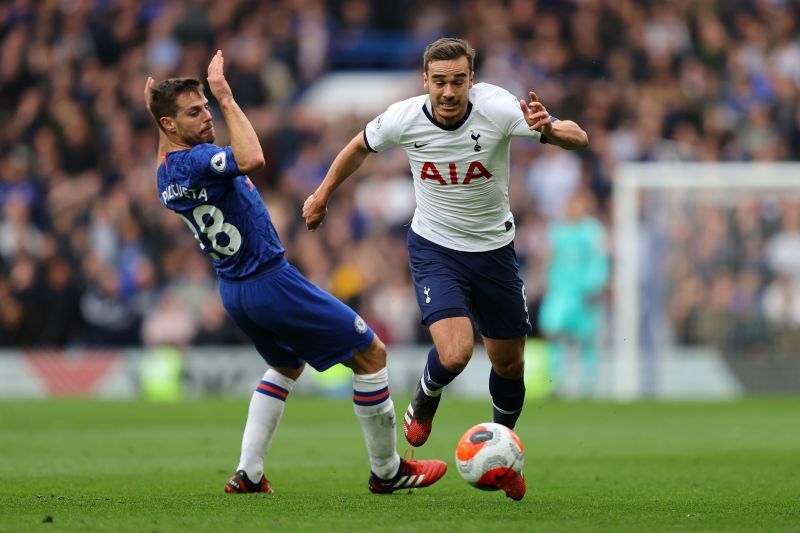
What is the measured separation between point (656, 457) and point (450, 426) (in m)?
3.29

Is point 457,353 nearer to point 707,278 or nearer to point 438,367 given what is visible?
point 438,367

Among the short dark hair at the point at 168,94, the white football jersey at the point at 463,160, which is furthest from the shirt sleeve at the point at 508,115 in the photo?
the short dark hair at the point at 168,94

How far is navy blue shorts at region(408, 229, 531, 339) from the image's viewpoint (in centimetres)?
809

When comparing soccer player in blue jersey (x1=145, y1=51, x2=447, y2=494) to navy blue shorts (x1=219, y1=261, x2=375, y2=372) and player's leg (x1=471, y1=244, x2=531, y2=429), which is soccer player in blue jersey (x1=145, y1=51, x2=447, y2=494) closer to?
navy blue shorts (x1=219, y1=261, x2=375, y2=372)

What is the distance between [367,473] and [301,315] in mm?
1875

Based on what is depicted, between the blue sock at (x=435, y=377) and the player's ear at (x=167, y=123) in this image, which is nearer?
the player's ear at (x=167, y=123)

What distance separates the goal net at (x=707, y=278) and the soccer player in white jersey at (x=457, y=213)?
10.1 metres

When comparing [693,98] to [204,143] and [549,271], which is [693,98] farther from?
[204,143]

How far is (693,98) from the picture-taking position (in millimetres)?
20844

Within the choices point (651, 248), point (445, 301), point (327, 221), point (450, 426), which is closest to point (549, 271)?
point (651, 248)

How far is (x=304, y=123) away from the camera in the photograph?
2094 cm

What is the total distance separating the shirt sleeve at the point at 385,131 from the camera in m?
7.98

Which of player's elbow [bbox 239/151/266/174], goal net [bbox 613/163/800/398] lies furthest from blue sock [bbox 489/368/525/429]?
goal net [bbox 613/163/800/398]

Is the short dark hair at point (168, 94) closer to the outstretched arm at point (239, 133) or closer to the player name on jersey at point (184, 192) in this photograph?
the outstretched arm at point (239, 133)
